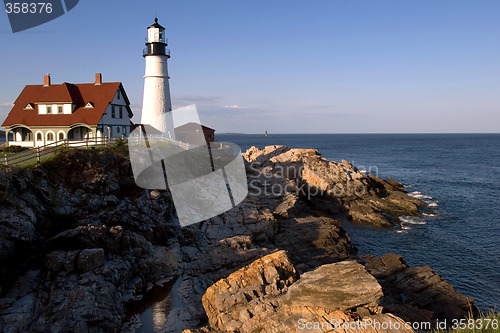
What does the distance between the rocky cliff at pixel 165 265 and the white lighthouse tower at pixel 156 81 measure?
10745mm

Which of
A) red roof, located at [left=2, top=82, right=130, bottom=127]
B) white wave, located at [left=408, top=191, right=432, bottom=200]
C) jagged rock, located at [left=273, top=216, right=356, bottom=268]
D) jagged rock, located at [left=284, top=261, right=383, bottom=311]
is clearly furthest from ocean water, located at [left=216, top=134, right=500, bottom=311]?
red roof, located at [left=2, top=82, right=130, bottom=127]

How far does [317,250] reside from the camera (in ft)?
72.5

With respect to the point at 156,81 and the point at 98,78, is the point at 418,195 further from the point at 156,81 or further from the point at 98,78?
the point at 98,78

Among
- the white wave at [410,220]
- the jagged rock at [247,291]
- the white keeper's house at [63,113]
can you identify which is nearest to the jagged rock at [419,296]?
the jagged rock at [247,291]

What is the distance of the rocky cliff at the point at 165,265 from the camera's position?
486 inches

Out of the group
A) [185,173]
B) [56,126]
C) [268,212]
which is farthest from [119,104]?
[268,212]

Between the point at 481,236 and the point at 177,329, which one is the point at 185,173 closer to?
the point at 177,329

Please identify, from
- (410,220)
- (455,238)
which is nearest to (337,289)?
(455,238)

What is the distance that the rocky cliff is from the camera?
40.5 ft

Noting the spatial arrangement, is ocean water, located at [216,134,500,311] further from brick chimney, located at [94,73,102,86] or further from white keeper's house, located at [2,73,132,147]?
brick chimney, located at [94,73,102,86]

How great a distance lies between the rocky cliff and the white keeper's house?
10.3m

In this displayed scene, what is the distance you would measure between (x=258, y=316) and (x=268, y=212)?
14.4 metres

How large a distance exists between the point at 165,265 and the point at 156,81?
70.1 feet

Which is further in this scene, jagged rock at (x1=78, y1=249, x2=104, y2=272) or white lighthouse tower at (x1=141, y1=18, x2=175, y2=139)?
white lighthouse tower at (x1=141, y1=18, x2=175, y2=139)
